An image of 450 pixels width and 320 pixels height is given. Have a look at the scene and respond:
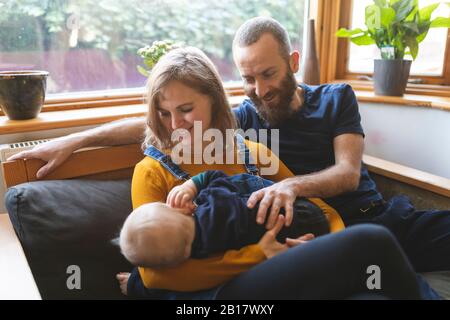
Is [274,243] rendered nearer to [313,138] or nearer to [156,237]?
[156,237]

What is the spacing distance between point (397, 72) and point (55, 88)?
171 centimetres

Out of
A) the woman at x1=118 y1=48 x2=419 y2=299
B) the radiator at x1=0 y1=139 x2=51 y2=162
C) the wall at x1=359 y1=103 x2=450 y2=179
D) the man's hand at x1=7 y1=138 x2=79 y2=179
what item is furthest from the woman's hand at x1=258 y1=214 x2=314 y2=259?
the wall at x1=359 y1=103 x2=450 y2=179

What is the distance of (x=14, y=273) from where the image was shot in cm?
101

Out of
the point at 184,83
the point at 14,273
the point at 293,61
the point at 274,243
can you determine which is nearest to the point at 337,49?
the point at 293,61

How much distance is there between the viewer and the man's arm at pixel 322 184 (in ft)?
3.82

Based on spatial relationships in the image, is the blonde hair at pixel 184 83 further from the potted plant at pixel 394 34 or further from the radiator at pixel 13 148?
the potted plant at pixel 394 34

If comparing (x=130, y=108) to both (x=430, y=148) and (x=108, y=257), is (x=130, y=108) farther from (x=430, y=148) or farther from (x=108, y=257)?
(x=430, y=148)

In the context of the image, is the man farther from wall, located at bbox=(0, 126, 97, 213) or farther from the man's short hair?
wall, located at bbox=(0, 126, 97, 213)

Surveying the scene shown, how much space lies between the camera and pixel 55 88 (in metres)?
1.83

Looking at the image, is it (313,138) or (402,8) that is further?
(402,8)

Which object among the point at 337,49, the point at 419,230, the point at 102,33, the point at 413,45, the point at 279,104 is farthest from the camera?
the point at 337,49

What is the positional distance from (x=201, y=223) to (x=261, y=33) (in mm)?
808

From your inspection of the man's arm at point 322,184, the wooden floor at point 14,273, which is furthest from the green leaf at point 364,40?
the wooden floor at point 14,273
